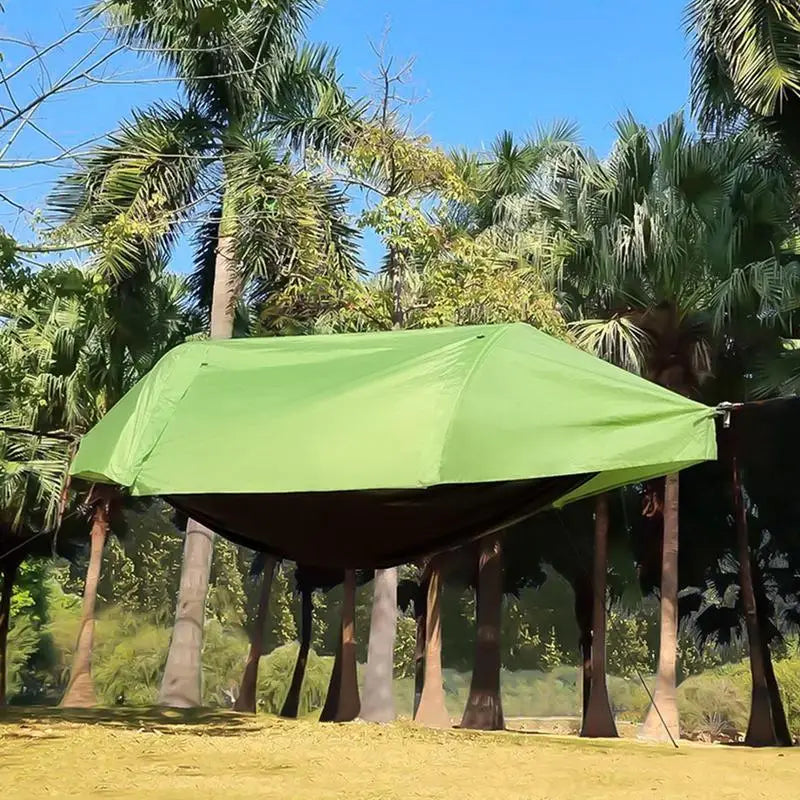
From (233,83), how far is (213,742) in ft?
27.9

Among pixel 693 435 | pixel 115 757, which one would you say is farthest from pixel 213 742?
pixel 693 435

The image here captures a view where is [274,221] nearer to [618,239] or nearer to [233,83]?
[233,83]

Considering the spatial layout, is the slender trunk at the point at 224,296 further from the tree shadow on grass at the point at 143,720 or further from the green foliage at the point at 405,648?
the green foliage at the point at 405,648

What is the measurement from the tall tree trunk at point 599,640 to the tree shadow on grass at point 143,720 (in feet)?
19.6

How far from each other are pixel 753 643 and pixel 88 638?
10.5m

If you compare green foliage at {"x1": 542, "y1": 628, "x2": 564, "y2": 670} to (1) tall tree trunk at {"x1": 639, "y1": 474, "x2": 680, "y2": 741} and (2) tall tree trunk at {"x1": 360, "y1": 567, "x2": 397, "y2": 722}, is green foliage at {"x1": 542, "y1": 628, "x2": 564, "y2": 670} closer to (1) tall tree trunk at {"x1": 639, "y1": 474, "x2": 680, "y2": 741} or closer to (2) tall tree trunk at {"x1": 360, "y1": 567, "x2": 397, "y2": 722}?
(1) tall tree trunk at {"x1": 639, "y1": 474, "x2": 680, "y2": 741}

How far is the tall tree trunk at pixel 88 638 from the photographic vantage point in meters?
16.6

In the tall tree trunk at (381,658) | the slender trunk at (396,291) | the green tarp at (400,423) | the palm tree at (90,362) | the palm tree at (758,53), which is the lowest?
the tall tree trunk at (381,658)

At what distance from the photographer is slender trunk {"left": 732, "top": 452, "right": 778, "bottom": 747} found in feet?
52.7

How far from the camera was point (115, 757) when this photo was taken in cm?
745

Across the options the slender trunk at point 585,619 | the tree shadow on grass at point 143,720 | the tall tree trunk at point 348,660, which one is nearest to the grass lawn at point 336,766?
the tree shadow on grass at point 143,720

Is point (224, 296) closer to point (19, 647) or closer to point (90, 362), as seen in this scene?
point (90, 362)

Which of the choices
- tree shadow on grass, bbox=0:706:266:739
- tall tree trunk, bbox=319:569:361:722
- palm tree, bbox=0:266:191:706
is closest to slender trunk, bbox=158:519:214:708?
tree shadow on grass, bbox=0:706:266:739

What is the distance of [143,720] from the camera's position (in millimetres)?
11086
